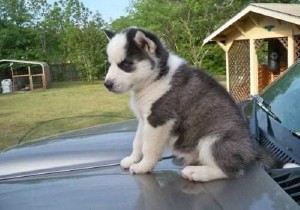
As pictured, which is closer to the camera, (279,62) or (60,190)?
(60,190)

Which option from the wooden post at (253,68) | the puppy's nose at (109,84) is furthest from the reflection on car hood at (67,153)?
the wooden post at (253,68)

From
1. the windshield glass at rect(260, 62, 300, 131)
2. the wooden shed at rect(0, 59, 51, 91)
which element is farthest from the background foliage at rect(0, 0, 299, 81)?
the windshield glass at rect(260, 62, 300, 131)

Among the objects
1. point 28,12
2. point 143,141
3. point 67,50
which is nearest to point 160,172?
point 143,141

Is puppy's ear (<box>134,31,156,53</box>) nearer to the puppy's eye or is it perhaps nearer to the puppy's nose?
the puppy's eye

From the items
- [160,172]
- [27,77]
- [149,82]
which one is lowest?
[27,77]

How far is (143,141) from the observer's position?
2.20 m

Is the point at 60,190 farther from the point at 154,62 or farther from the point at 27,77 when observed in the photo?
the point at 27,77

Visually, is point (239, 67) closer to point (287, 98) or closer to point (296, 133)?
point (287, 98)

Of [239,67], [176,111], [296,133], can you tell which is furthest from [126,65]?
[239,67]

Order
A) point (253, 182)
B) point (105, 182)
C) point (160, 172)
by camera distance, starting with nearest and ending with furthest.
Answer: point (253, 182), point (105, 182), point (160, 172)

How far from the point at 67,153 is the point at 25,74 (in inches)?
1401

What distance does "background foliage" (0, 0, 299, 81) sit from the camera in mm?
31438

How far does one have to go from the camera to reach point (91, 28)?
132ft

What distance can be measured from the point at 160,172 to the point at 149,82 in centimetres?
46
